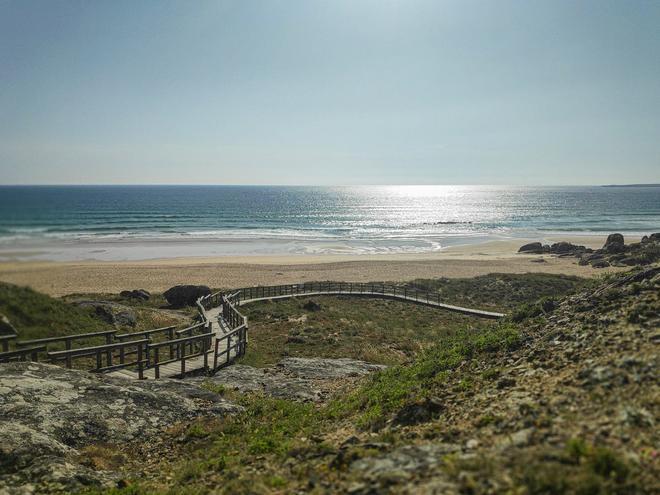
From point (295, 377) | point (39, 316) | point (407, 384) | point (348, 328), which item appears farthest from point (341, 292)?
point (407, 384)

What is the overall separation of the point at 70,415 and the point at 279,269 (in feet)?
146

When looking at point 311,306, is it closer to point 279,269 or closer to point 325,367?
point 325,367

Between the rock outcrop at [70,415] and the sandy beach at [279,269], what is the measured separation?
103 ft

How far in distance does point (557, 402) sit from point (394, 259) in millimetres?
55685

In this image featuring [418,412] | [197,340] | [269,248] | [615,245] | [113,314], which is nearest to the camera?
[418,412]

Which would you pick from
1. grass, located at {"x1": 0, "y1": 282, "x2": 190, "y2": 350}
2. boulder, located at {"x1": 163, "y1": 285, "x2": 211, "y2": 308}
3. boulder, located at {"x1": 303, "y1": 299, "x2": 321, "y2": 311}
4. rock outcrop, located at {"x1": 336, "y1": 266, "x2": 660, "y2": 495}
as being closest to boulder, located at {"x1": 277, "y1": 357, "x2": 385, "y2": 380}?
rock outcrop, located at {"x1": 336, "y1": 266, "x2": 660, "y2": 495}

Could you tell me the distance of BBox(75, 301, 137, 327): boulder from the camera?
20.7 metres

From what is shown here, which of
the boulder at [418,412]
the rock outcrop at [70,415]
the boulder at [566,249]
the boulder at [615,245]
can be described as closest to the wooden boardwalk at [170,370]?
the rock outcrop at [70,415]

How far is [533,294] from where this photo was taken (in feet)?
115

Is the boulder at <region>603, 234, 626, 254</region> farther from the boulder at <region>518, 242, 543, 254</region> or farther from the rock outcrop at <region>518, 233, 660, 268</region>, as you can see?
the boulder at <region>518, 242, 543, 254</region>

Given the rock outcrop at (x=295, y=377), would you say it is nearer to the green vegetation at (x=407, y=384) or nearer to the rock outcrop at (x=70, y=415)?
the green vegetation at (x=407, y=384)

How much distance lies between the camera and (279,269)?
5253 centimetres

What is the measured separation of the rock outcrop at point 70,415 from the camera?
6688 millimetres

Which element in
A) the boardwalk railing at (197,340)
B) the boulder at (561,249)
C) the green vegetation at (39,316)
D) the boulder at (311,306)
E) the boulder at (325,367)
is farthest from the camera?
the boulder at (561,249)
